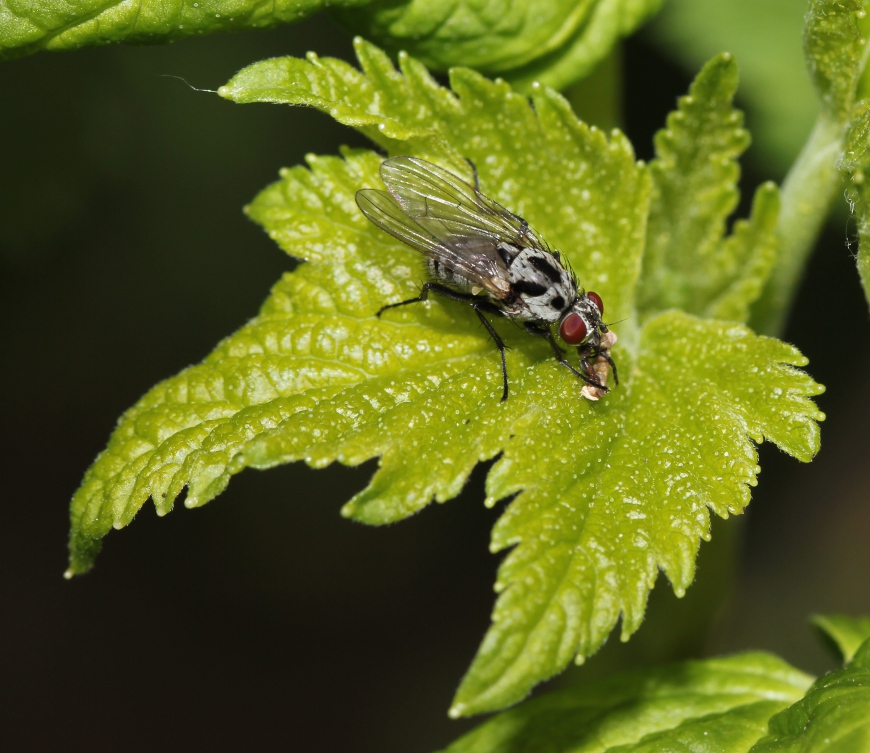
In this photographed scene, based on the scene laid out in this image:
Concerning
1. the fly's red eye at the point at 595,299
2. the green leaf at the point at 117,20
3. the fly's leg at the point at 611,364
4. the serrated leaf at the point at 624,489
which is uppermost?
the green leaf at the point at 117,20

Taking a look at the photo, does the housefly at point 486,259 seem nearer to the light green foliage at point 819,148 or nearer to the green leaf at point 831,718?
the light green foliage at point 819,148

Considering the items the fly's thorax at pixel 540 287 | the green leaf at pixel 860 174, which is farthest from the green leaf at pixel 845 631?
the fly's thorax at pixel 540 287

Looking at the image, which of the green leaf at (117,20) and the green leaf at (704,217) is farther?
the green leaf at (704,217)

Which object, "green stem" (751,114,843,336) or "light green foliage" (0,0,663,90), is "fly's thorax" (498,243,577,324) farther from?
"green stem" (751,114,843,336)

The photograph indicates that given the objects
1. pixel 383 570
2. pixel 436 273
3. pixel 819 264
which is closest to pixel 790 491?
pixel 819 264

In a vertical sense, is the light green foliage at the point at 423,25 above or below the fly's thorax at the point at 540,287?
above

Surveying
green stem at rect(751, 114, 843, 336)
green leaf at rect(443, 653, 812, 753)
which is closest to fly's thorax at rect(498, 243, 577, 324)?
green stem at rect(751, 114, 843, 336)

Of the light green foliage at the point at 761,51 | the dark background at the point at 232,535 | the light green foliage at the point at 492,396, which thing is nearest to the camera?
the light green foliage at the point at 492,396
